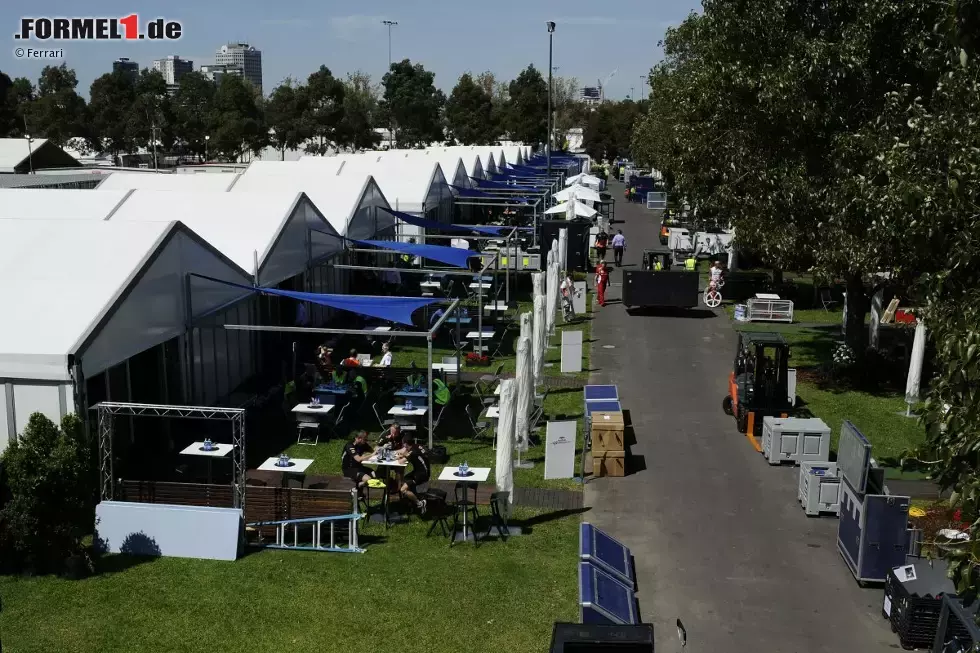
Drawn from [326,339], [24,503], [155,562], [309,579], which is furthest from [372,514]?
[326,339]

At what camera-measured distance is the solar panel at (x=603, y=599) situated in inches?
373

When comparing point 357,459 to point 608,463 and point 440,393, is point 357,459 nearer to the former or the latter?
point 440,393

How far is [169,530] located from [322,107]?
2758 inches

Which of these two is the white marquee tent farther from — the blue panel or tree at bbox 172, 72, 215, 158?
tree at bbox 172, 72, 215, 158

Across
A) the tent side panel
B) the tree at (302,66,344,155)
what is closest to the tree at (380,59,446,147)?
the tree at (302,66,344,155)

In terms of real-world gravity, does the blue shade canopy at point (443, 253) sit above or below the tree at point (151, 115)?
below

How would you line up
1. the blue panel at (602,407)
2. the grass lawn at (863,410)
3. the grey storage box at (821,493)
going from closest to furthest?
the grey storage box at (821,493), the blue panel at (602,407), the grass lawn at (863,410)

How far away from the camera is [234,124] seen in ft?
239

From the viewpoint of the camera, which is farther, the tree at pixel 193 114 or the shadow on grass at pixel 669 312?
the tree at pixel 193 114

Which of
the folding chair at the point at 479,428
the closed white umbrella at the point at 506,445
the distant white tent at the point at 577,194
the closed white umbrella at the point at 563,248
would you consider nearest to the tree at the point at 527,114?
the distant white tent at the point at 577,194

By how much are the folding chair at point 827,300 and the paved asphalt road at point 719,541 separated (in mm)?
10256

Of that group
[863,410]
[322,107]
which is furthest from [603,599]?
[322,107]

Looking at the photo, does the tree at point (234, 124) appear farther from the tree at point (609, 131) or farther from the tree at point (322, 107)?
the tree at point (609, 131)

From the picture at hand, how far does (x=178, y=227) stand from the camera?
15.0 m
